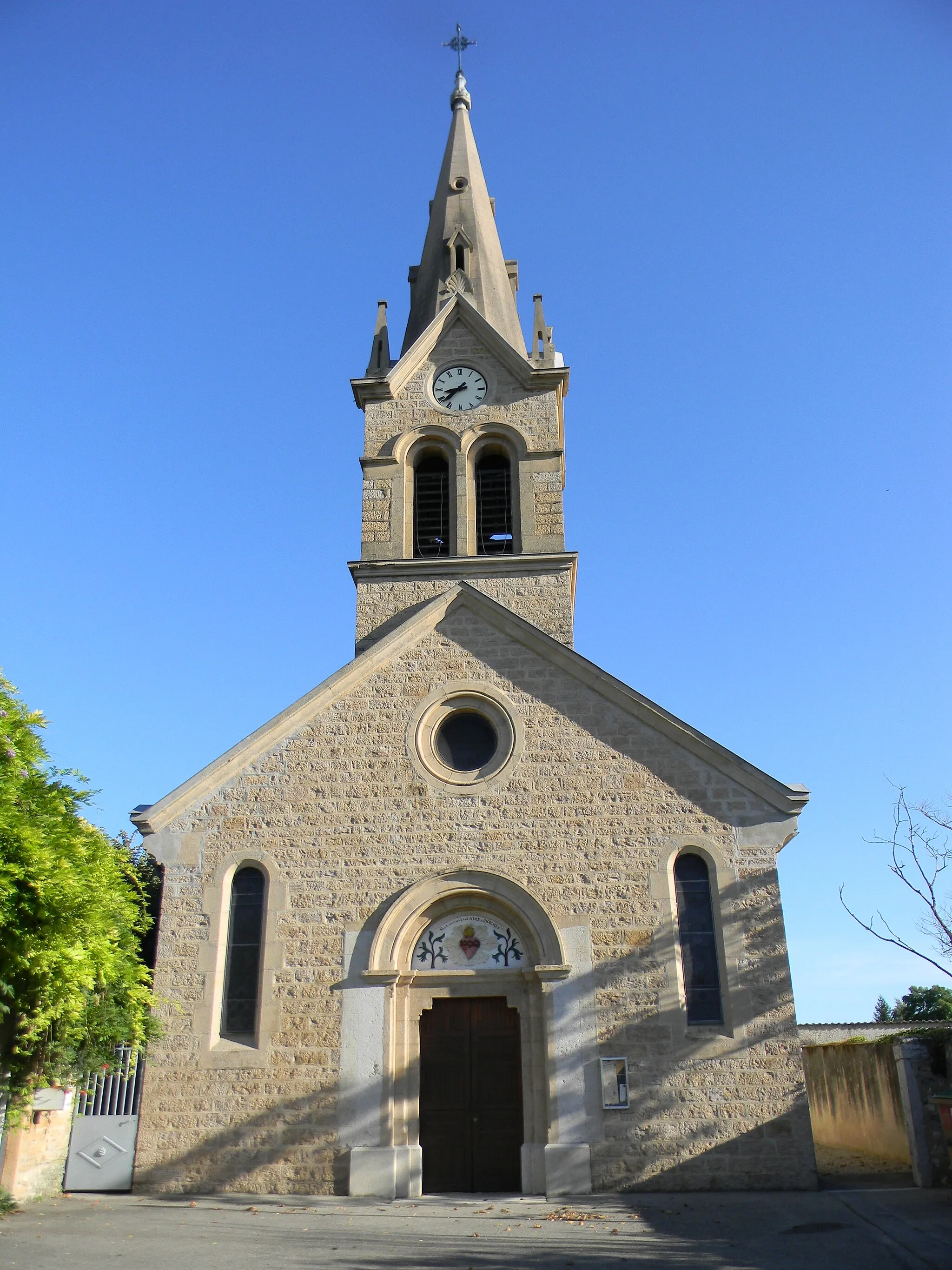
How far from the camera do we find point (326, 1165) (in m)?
13.1

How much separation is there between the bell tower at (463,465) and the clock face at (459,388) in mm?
21

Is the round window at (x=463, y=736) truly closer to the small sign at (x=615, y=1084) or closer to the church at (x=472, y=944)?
the church at (x=472, y=944)

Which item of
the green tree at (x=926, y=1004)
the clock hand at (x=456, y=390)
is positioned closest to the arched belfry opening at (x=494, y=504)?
the clock hand at (x=456, y=390)

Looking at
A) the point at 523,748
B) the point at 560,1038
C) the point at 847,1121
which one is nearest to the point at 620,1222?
the point at 560,1038

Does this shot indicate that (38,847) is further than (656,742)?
No

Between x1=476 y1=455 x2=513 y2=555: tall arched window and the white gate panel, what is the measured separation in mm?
10714

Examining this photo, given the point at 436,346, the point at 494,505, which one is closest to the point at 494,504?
the point at 494,505

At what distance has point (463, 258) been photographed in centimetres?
2280

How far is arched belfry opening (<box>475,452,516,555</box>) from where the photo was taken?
19344 mm

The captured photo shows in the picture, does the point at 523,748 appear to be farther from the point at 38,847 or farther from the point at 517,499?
the point at 38,847

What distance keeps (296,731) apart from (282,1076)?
4681 millimetres

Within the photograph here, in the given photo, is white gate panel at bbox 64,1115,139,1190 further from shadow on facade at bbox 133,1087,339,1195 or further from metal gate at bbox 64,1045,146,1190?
shadow on facade at bbox 133,1087,339,1195

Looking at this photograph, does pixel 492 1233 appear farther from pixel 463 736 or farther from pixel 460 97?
pixel 460 97

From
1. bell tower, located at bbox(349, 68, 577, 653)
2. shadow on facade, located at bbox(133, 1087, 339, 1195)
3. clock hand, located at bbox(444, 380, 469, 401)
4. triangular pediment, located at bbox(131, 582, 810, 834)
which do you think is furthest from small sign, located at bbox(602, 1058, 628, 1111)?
clock hand, located at bbox(444, 380, 469, 401)
